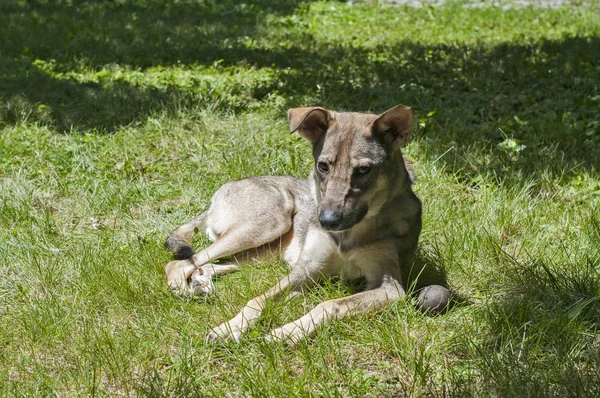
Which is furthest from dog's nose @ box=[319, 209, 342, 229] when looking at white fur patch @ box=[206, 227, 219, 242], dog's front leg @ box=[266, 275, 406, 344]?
white fur patch @ box=[206, 227, 219, 242]

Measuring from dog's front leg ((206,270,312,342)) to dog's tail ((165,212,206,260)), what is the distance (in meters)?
0.86

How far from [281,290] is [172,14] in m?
12.1

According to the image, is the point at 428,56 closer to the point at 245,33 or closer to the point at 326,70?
the point at 326,70

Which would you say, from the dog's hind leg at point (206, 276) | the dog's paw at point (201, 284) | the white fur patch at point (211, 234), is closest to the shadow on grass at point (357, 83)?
the white fur patch at point (211, 234)

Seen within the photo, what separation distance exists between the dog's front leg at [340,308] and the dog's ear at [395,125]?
36.6 inches

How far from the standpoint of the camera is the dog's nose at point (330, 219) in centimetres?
451

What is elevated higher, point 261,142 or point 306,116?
point 306,116

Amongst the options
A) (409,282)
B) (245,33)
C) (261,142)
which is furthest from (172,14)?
(409,282)

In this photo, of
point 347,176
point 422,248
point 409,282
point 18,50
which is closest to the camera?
point 347,176

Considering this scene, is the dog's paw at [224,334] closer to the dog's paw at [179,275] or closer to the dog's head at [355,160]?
the dog's paw at [179,275]

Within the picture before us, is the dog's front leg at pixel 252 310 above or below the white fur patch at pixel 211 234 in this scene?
above

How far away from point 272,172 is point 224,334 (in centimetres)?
302

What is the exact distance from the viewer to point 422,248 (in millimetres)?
5574

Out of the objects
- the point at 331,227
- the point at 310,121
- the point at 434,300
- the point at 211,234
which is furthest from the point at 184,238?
the point at 434,300
